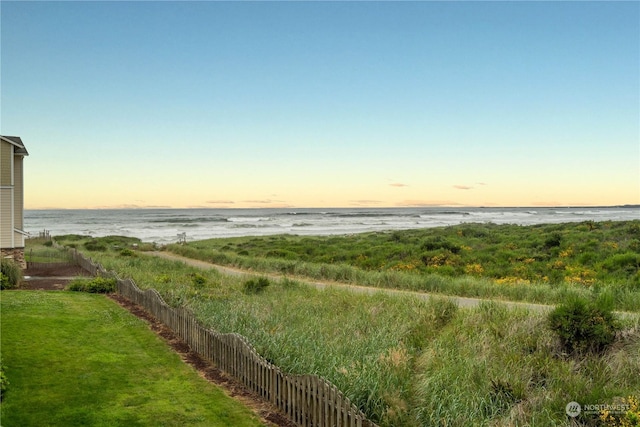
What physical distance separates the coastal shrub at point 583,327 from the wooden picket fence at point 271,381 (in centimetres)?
617

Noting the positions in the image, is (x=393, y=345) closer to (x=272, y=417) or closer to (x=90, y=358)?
(x=272, y=417)

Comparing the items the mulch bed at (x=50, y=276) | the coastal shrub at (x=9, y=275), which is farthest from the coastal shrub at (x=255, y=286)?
the coastal shrub at (x=9, y=275)

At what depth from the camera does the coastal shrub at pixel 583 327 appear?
33.0 feet

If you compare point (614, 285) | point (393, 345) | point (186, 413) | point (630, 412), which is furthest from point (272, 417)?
point (614, 285)

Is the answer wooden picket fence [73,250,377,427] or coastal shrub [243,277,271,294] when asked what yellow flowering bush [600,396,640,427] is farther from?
coastal shrub [243,277,271,294]

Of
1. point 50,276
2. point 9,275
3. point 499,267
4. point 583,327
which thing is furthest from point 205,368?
point 499,267

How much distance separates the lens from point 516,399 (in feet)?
25.0

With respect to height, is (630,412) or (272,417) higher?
(630,412)

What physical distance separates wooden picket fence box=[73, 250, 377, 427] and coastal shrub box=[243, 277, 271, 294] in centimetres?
522

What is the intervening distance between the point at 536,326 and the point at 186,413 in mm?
7824

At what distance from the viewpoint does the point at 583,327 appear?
1010cm

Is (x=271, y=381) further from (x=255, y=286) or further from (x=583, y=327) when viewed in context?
(x=255, y=286)

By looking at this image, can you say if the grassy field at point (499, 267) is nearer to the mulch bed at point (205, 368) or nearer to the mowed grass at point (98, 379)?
the mulch bed at point (205, 368)

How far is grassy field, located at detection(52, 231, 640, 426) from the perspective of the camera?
6.99m
